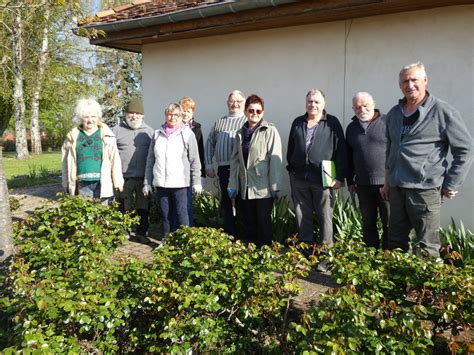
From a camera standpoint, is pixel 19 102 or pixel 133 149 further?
pixel 19 102

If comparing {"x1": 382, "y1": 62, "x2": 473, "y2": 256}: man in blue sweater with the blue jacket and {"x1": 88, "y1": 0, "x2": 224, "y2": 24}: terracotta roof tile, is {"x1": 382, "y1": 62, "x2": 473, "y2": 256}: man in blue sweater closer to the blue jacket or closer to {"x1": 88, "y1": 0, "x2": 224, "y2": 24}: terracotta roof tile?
the blue jacket

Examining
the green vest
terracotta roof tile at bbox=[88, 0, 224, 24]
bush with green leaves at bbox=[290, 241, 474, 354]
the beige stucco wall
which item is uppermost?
terracotta roof tile at bbox=[88, 0, 224, 24]

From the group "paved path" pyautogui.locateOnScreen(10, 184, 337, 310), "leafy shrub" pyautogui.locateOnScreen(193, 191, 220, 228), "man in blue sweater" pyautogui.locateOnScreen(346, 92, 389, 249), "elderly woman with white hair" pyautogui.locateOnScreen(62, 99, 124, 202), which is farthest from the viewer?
"leafy shrub" pyautogui.locateOnScreen(193, 191, 220, 228)

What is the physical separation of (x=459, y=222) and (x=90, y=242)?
12.7 feet

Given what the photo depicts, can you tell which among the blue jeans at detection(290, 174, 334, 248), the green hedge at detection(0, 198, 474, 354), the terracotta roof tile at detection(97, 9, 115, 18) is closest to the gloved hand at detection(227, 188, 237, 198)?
the blue jeans at detection(290, 174, 334, 248)

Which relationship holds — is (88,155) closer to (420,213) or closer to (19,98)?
(420,213)

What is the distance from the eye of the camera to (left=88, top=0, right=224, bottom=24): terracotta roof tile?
5384 millimetres

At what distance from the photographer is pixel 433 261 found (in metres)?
2.43

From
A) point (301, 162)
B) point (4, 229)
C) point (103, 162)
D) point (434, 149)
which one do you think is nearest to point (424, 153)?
point (434, 149)

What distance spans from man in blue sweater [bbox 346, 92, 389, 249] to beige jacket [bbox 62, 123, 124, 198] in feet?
8.02

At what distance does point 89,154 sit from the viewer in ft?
13.4

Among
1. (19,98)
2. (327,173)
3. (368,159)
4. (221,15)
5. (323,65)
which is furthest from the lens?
(19,98)

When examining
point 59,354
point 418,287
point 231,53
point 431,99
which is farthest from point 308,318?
point 231,53

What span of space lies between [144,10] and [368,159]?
419 centimetres
